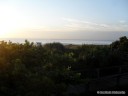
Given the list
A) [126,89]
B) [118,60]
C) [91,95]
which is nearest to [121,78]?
[126,89]

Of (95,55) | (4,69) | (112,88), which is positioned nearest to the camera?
(4,69)

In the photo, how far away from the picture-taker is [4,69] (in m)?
6.62

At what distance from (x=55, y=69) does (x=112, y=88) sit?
7915 millimetres

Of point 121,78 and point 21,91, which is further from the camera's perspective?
point 121,78

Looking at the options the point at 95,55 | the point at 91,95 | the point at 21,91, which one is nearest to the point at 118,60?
the point at 95,55

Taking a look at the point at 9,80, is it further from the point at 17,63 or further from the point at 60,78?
the point at 60,78

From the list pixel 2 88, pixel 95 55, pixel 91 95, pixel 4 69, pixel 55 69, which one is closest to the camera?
pixel 2 88

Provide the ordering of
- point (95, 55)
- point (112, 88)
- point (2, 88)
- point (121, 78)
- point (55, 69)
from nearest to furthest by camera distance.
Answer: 1. point (2, 88)
2. point (55, 69)
3. point (112, 88)
4. point (121, 78)
5. point (95, 55)

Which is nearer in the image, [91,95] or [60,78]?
[60,78]

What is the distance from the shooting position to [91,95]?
13.7m

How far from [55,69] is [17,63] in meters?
1.14

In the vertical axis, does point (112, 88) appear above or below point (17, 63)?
below

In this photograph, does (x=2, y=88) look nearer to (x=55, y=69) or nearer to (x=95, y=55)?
(x=55, y=69)

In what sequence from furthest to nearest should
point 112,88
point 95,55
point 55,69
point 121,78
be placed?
point 95,55 → point 121,78 → point 112,88 → point 55,69
